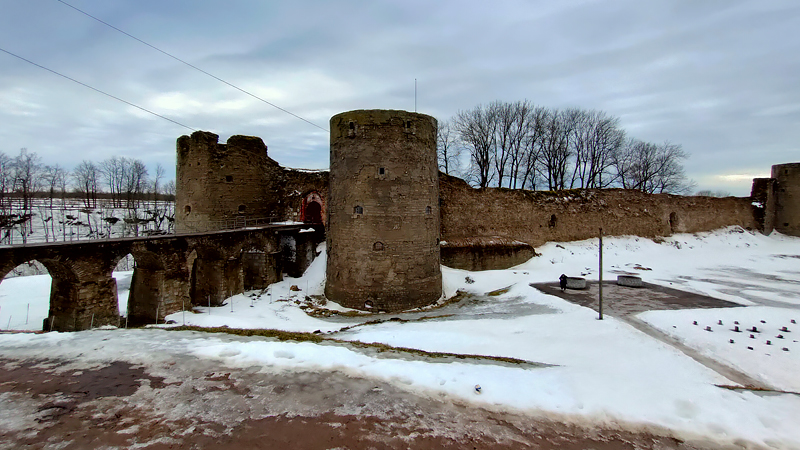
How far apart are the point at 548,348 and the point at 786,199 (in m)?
36.6

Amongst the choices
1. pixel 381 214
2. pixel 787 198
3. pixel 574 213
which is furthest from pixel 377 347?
pixel 787 198

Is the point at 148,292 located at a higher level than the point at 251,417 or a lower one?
higher

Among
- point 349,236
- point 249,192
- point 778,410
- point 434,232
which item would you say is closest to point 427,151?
point 434,232

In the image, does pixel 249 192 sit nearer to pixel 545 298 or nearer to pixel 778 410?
pixel 545 298

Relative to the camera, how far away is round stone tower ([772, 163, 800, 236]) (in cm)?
3066

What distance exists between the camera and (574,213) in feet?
84.7

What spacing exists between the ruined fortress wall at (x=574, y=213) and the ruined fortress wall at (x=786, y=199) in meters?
1.79

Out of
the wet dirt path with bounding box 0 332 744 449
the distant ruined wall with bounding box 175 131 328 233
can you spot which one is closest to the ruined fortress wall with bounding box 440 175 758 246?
the distant ruined wall with bounding box 175 131 328 233

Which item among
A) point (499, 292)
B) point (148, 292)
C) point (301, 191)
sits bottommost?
point (499, 292)

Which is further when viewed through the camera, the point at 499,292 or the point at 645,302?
the point at 499,292

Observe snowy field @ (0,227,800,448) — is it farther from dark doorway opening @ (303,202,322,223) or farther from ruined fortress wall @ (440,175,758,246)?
ruined fortress wall @ (440,175,758,246)

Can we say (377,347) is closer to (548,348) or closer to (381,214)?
(548,348)

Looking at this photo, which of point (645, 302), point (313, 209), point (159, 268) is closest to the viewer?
point (159, 268)

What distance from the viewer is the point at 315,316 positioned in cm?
1436
